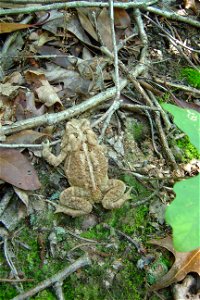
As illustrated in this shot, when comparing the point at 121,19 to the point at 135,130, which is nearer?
the point at 135,130

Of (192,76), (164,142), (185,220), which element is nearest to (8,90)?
(164,142)

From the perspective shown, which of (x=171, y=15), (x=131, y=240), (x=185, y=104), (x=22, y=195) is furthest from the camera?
(x=171, y=15)

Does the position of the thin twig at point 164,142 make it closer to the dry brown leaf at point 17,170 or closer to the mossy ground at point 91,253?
the mossy ground at point 91,253

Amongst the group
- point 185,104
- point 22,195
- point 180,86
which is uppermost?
point 180,86

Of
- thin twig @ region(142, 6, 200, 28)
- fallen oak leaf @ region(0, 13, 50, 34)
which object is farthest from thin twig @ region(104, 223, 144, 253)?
thin twig @ region(142, 6, 200, 28)

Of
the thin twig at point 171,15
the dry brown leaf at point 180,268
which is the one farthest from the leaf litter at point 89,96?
the thin twig at point 171,15

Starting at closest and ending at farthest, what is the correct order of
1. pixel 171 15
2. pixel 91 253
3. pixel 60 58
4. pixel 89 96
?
1. pixel 91 253
2. pixel 89 96
3. pixel 60 58
4. pixel 171 15

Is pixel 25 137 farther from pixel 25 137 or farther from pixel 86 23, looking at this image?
pixel 86 23
